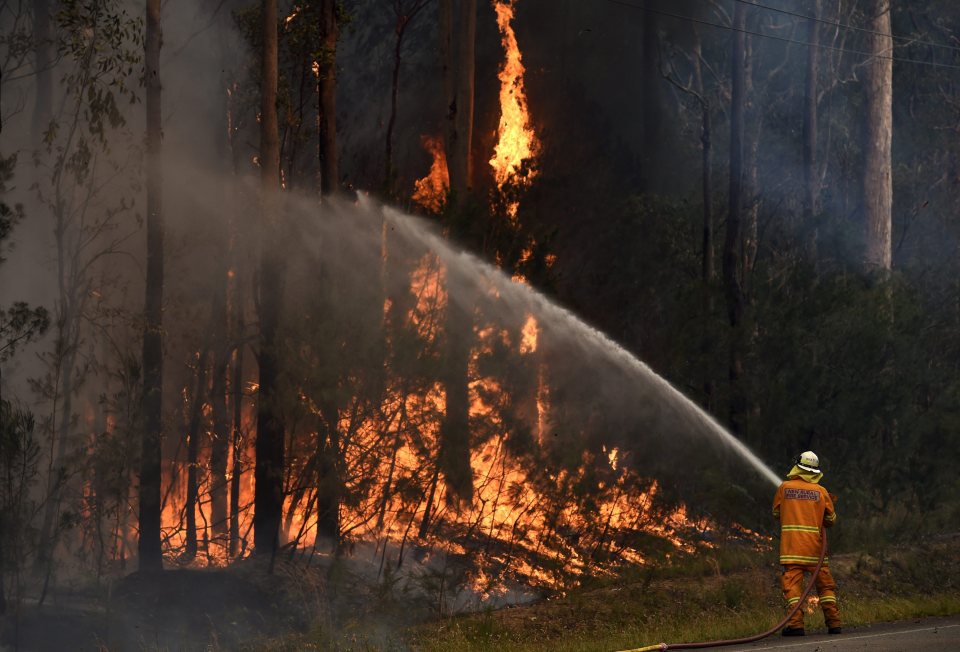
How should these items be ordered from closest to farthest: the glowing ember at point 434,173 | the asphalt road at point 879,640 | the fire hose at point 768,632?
the asphalt road at point 879,640, the fire hose at point 768,632, the glowing ember at point 434,173

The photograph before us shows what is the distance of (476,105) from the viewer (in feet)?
93.0

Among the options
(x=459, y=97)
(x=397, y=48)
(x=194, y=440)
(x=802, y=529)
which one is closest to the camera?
(x=802, y=529)

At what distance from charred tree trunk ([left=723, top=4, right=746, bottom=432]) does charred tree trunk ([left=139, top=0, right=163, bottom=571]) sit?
8.38 meters

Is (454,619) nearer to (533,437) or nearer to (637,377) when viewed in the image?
(533,437)

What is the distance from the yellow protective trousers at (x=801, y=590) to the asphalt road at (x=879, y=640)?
148 millimetres

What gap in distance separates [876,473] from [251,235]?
11.4 metres

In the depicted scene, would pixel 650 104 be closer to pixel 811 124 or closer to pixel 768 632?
pixel 811 124

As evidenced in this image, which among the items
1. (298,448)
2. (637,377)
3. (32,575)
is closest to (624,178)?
(637,377)

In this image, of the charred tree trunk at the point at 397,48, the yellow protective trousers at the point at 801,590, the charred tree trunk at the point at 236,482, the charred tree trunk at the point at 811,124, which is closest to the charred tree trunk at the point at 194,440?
the charred tree trunk at the point at 236,482

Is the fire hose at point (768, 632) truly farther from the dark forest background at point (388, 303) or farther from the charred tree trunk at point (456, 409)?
the charred tree trunk at point (456, 409)

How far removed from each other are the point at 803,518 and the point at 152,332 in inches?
456

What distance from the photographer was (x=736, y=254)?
22109 mm

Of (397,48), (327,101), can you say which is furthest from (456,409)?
(397,48)

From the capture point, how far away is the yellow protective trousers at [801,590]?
11344 mm
